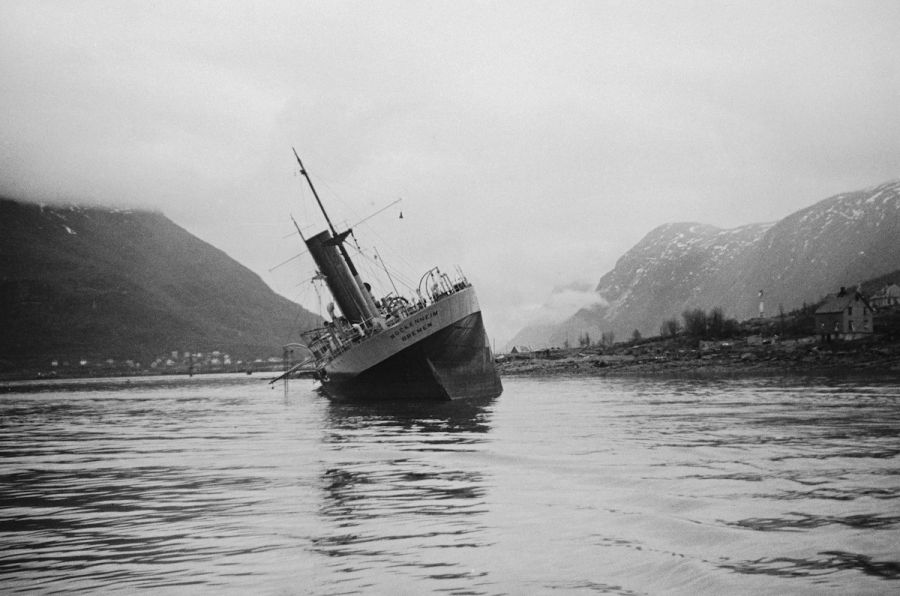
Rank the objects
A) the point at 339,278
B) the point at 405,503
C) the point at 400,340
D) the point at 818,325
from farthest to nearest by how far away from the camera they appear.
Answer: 1. the point at 818,325
2. the point at 339,278
3. the point at 400,340
4. the point at 405,503

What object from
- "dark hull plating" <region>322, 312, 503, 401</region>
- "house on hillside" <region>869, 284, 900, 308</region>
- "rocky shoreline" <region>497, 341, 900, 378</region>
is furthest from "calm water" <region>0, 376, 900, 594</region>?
"house on hillside" <region>869, 284, 900, 308</region>

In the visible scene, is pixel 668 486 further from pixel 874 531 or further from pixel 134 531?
pixel 134 531

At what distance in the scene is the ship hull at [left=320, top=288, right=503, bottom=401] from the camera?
127 ft

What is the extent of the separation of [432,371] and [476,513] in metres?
28.6

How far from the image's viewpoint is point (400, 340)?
38750mm

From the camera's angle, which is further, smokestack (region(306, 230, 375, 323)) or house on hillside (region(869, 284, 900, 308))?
house on hillside (region(869, 284, 900, 308))

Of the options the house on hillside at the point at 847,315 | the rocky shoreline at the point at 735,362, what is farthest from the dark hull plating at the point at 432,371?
the house on hillside at the point at 847,315

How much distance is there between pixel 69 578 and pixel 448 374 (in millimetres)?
33094

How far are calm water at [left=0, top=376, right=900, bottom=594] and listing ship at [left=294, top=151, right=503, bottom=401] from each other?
15873 millimetres

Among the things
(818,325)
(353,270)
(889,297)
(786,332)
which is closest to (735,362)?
(818,325)

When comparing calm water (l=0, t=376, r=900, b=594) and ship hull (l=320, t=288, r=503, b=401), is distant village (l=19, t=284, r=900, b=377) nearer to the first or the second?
ship hull (l=320, t=288, r=503, b=401)

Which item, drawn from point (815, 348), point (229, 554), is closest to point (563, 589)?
point (229, 554)

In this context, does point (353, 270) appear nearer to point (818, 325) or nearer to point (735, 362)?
point (735, 362)

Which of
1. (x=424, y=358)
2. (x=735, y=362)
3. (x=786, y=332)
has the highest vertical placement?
(x=424, y=358)
